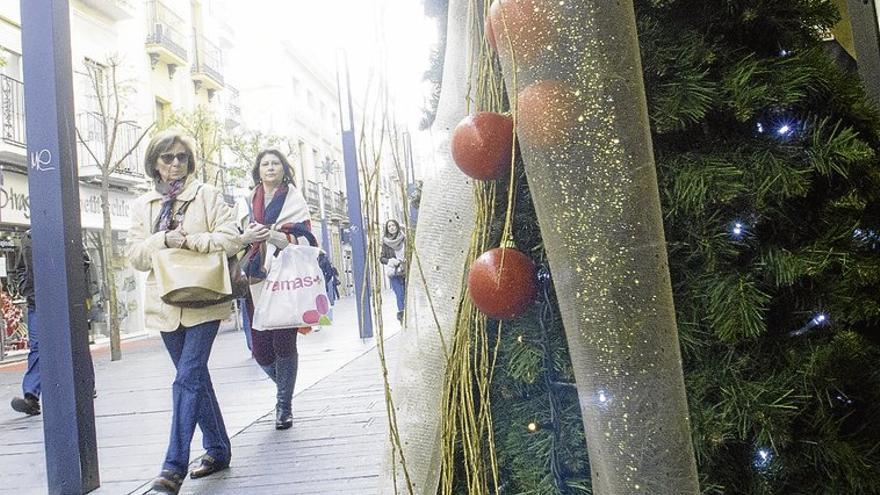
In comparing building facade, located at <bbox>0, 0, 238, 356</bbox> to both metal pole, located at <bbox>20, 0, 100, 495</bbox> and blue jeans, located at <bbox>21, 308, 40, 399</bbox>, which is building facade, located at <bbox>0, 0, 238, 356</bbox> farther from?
metal pole, located at <bbox>20, 0, 100, 495</bbox>

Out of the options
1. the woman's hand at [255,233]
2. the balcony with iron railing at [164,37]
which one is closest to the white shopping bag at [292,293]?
the woman's hand at [255,233]

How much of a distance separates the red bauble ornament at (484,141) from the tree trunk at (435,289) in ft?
0.59

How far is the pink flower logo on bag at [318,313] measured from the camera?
175 inches

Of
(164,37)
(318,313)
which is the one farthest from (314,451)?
(164,37)

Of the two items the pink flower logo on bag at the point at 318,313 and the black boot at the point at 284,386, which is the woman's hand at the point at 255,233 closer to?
the pink flower logo on bag at the point at 318,313

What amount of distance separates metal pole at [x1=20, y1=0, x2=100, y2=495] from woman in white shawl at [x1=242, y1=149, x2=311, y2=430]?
1.28m

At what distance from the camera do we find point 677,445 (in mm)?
710

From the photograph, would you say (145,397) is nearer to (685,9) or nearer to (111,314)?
(111,314)

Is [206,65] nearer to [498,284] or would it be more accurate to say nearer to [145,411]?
[145,411]

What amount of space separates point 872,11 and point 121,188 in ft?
62.5

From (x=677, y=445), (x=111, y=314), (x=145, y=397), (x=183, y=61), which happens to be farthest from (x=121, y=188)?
(x=677, y=445)

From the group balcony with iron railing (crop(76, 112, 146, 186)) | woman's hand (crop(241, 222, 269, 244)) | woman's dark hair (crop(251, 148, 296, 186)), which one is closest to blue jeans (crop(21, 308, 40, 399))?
woman's dark hair (crop(251, 148, 296, 186))

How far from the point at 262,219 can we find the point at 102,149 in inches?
620

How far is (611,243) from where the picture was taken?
28.4 inches
